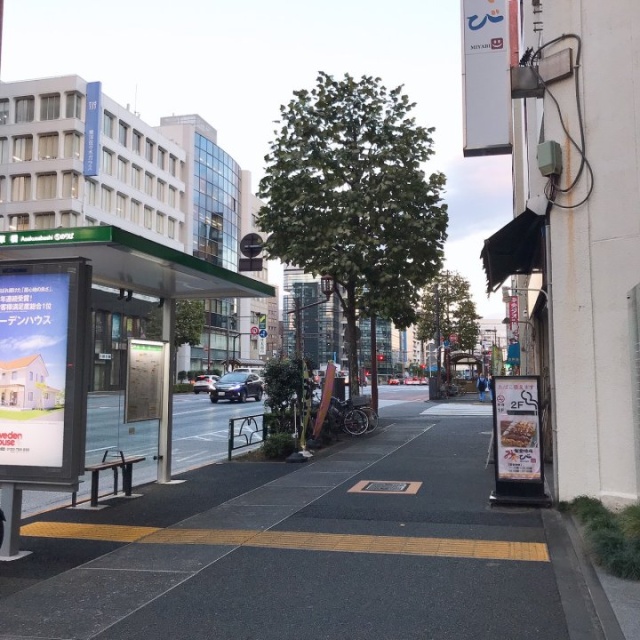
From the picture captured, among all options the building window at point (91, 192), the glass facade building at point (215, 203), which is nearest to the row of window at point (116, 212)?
the building window at point (91, 192)

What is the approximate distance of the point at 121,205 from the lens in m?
61.0

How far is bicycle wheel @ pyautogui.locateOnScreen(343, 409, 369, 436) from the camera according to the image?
17.7m

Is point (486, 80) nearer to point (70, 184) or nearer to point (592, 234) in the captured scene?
point (592, 234)

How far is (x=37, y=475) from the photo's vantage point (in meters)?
6.38

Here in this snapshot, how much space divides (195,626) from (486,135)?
29.1 feet

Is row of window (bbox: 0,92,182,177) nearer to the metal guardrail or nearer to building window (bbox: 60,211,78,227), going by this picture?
building window (bbox: 60,211,78,227)

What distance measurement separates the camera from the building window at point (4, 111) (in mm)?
57531

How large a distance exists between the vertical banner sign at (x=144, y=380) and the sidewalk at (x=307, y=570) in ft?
3.90

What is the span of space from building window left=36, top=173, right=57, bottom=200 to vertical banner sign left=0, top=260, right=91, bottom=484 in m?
53.2

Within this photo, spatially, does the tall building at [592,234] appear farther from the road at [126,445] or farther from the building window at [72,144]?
the building window at [72,144]

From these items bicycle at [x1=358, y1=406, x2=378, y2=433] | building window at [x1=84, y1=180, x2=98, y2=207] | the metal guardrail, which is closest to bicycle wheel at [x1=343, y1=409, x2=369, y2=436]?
bicycle at [x1=358, y1=406, x2=378, y2=433]

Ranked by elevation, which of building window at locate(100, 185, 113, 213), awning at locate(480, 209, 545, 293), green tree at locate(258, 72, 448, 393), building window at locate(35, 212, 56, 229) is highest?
building window at locate(100, 185, 113, 213)

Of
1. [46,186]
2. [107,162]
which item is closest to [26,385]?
[46,186]

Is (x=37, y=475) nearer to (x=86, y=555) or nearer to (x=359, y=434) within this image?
(x=86, y=555)
